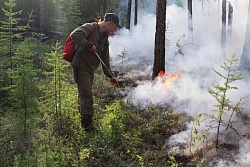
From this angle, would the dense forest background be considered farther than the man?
No

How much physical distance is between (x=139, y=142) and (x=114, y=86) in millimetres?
3982

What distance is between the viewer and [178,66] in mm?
11258

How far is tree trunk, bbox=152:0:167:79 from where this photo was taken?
27.2ft

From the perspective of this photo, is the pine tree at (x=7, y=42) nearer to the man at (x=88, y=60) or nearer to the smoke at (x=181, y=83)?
the man at (x=88, y=60)

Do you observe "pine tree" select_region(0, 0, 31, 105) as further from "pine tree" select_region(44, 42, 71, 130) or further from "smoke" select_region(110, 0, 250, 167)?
"smoke" select_region(110, 0, 250, 167)

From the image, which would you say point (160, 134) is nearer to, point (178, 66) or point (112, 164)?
point (112, 164)

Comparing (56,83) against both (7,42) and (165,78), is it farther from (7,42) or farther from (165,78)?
(165,78)

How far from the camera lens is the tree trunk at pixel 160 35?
27.2 ft

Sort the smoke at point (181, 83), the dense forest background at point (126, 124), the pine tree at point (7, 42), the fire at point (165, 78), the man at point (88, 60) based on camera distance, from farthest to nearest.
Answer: the fire at point (165, 78)
the pine tree at point (7, 42)
the smoke at point (181, 83)
the man at point (88, 60)
the dense forest background at point (126, 124)

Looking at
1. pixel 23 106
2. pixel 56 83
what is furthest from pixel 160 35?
pixel 23 106

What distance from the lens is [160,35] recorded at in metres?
8.42

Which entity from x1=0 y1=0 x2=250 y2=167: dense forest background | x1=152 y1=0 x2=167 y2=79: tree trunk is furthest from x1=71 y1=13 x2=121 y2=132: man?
x1=152 y1=0 x2=167 y2=79: tree trunk

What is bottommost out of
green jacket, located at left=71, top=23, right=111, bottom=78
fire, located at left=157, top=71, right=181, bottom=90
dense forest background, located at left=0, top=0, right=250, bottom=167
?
dense forest background, located at left=0, top=0, right=250, bottom=167

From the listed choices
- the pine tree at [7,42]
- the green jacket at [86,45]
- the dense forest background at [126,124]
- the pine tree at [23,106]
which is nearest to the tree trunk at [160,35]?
the dense forest background at [126,124]
